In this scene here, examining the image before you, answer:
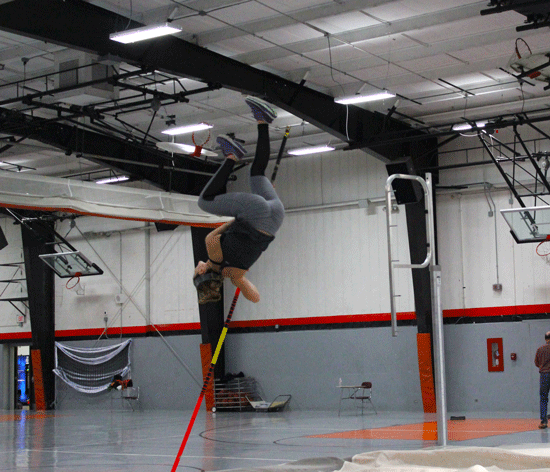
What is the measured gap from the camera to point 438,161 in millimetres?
24203

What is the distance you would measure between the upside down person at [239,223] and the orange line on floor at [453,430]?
→ 9739 mm

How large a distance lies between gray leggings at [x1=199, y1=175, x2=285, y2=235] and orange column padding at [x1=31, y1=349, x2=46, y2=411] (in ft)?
82.5

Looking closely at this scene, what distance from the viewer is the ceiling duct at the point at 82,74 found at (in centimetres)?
1647

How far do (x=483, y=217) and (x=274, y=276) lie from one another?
7.29 m

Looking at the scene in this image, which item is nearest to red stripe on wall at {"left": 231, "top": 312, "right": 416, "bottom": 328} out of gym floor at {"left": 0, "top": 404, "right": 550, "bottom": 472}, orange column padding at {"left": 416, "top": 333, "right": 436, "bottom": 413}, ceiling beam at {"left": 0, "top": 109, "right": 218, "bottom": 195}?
orange column padding at {"left": 416, "top": 333, "right": 436, "bottom": 413}

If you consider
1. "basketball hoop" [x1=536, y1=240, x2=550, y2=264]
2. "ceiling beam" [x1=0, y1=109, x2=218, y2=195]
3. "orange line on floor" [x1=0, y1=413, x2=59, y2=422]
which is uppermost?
"ceiling beam" [x1=0, y1=109, x2=218, y2=195]

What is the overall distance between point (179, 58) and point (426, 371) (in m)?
12.0

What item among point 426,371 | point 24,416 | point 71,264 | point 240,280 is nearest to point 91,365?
point 24,416

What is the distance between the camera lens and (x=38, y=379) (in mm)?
30109

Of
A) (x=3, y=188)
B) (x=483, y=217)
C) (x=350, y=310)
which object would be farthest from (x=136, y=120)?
(x=483, y=217)

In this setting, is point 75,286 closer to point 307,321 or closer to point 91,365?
point 91,365

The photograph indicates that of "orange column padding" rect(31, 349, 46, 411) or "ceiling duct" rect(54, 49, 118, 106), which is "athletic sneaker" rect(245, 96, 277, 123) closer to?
"ceiling duct" rect(54, 49, 118, 106)

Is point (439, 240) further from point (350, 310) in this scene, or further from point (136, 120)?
point (136, 120)

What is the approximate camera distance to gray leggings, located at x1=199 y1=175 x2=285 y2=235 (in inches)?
261
